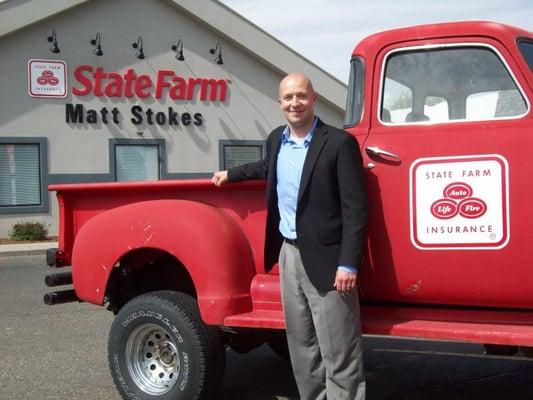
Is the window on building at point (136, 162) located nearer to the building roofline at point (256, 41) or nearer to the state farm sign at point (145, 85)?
the state farm sign at point (145, 85)

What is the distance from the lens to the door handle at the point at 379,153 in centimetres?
383

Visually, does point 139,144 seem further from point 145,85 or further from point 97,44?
point 97,44

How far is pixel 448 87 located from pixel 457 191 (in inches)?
23.9

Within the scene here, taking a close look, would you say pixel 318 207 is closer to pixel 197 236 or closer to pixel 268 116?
pixel 197 236

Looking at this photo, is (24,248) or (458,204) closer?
(458,204)

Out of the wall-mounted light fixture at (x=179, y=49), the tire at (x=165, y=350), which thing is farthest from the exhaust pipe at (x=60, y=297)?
the wall-mounted light fixture at (x=179, y=49)

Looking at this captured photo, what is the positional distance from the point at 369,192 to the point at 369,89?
585 millimetres

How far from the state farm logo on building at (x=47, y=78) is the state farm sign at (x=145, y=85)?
30 centimetres

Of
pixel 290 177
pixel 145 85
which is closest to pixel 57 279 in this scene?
pixel 290 177

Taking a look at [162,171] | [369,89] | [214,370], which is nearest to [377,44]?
[369,89]

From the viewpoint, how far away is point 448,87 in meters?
3.94

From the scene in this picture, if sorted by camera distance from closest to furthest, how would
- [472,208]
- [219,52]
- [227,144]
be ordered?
[472,208] → [219,52] → [227,144]

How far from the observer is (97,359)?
610 centimetres

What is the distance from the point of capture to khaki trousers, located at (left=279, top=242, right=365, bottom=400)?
3.73m
